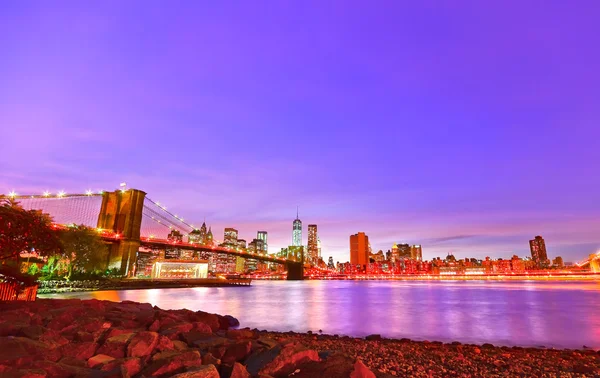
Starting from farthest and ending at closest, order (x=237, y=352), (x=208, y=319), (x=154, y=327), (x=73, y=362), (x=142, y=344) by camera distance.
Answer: (x=208, y=319)
(x=154, y=327)
(x=237, y=352)
(x=142, y=344)
(x=73, y=362)

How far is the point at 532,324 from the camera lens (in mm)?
20250

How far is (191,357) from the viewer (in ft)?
15.7

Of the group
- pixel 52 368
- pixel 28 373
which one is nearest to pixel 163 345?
pixel 52 368

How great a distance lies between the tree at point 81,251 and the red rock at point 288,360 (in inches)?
2073

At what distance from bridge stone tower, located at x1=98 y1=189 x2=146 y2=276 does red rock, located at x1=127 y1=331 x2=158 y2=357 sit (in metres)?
69.1

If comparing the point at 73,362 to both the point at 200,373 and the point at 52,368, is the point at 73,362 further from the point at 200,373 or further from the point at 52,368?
the point at 200,373

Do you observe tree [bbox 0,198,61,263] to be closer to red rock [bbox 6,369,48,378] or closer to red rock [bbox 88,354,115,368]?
red rock [bbox 88,354,115,368]

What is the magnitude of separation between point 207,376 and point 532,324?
22607 mm

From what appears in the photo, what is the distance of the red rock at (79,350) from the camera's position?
17.9 feet

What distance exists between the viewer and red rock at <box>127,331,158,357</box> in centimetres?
539

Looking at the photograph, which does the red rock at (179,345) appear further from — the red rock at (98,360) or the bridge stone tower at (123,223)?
the bridge stone tower at (123,223)

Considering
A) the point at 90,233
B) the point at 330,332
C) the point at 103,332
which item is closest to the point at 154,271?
the point at 90,233

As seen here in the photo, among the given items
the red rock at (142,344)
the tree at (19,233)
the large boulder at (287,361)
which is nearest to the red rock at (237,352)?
the large boulder at (287,361)

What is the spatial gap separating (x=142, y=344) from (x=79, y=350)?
3.40 ft
